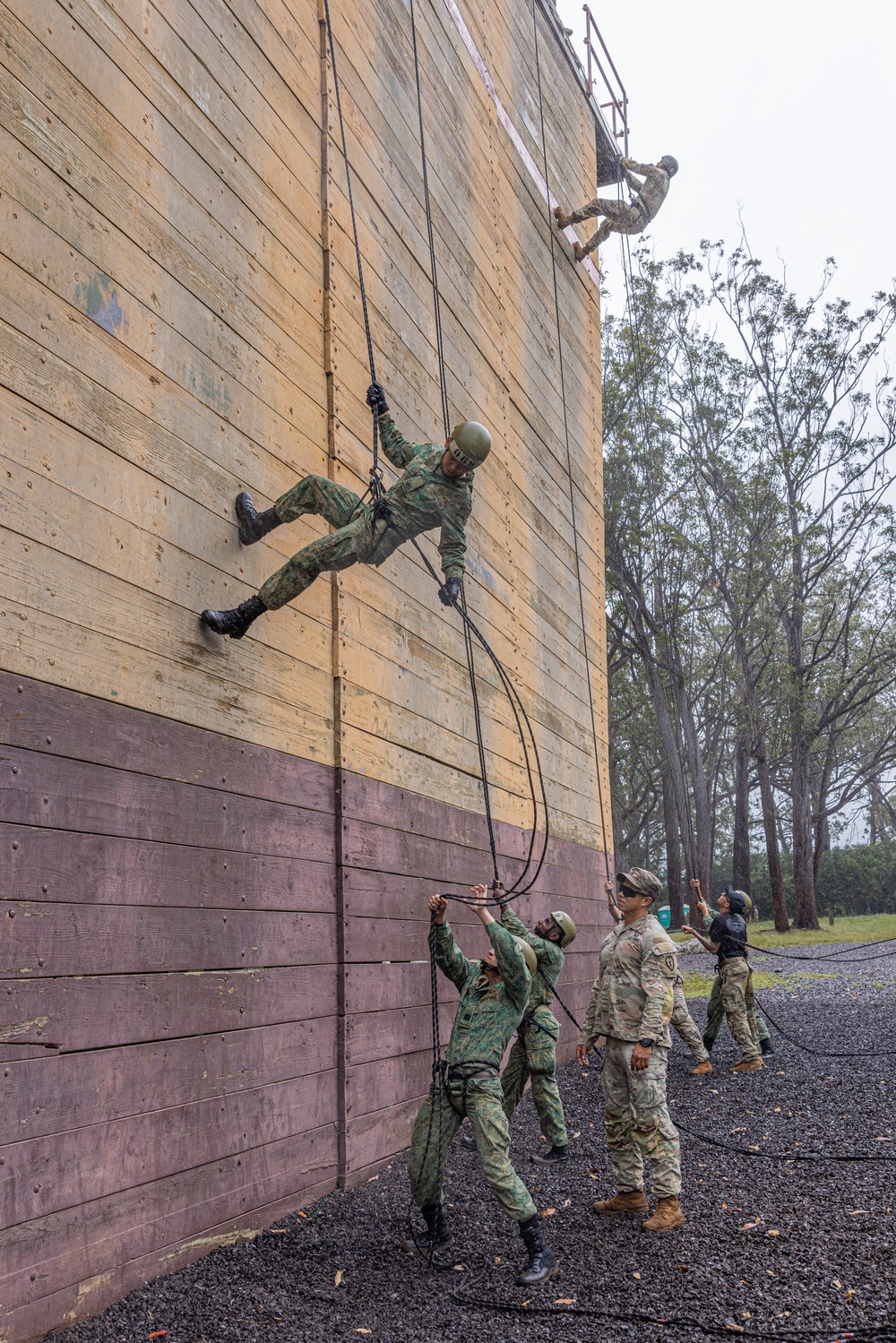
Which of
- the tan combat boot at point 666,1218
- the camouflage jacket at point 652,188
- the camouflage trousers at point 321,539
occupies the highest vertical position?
the camouflage jacket at point 652,188

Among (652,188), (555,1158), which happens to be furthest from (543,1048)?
(652,188)

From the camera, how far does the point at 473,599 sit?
30.1 feet

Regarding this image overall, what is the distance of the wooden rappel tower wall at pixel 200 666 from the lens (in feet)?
13.4

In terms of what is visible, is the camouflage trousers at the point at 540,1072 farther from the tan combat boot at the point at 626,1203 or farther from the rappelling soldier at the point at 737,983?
the rappelling soldier at the point at 737,983

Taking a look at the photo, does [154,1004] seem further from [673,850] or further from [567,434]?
[673,850]

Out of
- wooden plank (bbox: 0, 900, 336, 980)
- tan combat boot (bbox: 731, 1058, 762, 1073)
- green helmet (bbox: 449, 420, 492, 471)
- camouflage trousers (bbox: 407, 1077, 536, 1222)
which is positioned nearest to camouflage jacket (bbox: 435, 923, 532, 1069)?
camouflage trousers (bbox: 407, 1077, 536, 1222)

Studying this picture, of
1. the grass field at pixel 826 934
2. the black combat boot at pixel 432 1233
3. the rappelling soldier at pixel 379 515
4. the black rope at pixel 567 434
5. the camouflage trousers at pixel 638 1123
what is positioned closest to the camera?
the black combat boot at pixel 432 1233

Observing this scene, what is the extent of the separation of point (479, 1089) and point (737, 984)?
20.4 ft

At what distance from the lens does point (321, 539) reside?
5.48 meters

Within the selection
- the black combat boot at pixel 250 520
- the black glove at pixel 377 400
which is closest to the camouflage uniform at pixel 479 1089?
the black combat boot at pixel 250 520

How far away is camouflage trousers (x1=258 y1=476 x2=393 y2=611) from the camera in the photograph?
5387 millimetres

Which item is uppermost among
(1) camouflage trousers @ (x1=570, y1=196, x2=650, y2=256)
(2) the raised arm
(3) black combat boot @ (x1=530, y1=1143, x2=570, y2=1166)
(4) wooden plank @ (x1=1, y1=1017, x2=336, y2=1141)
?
(1) camouflage trousers @ (x1=570, y1=196, x2=650, y2=256)

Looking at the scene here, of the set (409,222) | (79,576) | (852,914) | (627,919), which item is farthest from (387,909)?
(852,914)

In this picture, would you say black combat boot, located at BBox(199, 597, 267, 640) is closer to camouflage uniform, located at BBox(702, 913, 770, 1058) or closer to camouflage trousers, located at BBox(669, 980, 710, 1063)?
camouflage trousers, located at BBox(669, 980, 710, 1063)
